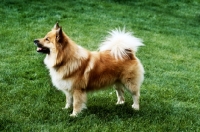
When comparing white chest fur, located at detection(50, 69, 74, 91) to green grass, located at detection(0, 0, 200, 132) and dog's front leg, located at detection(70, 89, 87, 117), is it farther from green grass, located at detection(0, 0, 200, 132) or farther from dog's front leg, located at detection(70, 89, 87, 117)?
green grass, located at detection(0, 0, 200, 132)

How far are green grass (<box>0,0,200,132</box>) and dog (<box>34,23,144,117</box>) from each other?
1.36 feet

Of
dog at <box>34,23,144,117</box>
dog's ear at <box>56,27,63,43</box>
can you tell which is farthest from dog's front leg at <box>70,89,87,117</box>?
dog's ear at <box>56,27,63,43</box>

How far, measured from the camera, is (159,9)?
54.1 feet

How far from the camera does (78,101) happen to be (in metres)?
5.69

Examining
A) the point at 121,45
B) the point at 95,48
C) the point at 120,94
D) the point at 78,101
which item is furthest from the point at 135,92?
the point at 95,48

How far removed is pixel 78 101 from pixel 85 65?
584 millimetres

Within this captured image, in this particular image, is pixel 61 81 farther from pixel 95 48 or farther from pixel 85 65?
pixel 95 48

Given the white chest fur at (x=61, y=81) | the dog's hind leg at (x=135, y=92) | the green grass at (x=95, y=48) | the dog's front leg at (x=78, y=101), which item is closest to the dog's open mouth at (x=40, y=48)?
the white chest fur at (x=61, y=81)

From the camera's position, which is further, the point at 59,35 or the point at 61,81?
the point at 61,81

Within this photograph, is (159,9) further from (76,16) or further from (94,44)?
(94,44)

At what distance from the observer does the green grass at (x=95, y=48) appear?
5.54 meters

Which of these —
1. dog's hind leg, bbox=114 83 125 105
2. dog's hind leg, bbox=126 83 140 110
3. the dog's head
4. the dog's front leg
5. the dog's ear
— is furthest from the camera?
dog's hind leg, bbox=114 83 125 105

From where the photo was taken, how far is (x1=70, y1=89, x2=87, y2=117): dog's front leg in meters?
5.69

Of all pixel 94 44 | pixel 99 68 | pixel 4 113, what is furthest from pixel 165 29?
pixel 4 113
